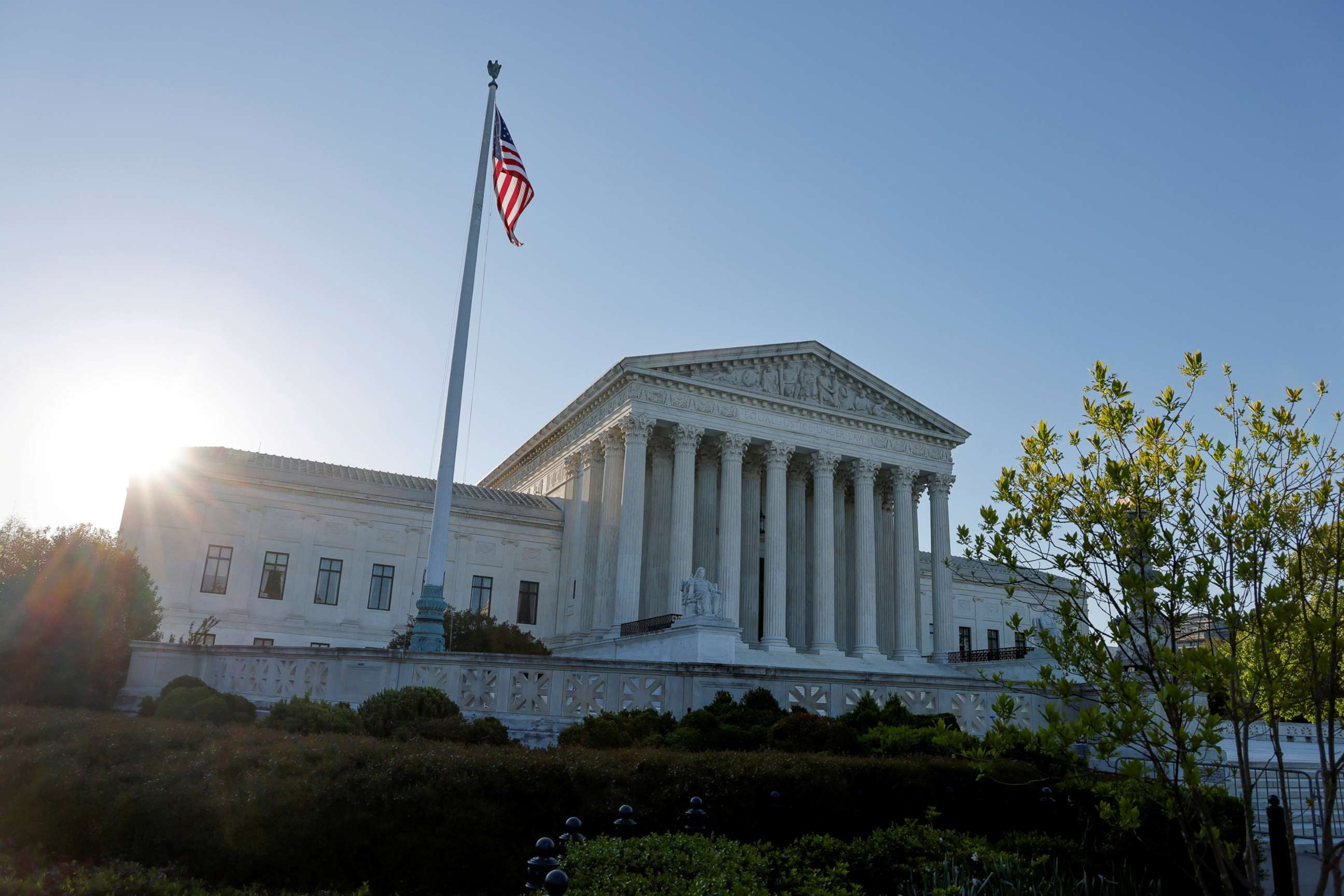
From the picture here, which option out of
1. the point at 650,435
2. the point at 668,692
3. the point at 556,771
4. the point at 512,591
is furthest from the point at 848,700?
the point at 512,591

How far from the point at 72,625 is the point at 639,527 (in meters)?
24.2

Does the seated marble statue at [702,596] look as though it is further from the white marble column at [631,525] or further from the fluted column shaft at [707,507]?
the fluted column shaft at [707,507]

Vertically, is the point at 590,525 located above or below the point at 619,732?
above

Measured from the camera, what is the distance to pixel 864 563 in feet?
161

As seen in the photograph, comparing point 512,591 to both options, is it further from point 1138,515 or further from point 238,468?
point 1138,515

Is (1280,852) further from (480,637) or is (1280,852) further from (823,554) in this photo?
(823,554)

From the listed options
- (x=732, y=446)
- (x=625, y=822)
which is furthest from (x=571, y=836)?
(x=732, y=446)

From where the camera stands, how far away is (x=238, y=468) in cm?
4531

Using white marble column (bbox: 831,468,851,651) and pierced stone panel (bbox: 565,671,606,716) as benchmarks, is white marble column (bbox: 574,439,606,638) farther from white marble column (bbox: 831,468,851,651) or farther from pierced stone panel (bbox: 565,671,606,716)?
pierced stone panel (bbox: 565,671,606,716)

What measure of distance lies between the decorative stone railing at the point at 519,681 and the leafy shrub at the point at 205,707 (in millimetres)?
1538

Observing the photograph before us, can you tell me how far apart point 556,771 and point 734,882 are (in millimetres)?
3794

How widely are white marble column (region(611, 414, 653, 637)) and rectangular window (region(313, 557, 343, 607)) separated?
44.5 ft

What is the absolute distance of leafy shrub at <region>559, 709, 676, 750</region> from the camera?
51.8 ft

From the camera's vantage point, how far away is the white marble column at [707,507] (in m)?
49.1
